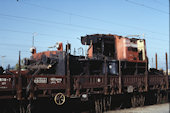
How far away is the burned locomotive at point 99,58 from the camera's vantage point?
11250mm

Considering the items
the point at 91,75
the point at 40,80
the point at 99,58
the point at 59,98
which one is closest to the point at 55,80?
the point at 40,80

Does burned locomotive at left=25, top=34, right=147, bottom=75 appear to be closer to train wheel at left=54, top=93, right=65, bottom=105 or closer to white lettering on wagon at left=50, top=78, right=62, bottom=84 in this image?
white lettering on wagon at left=50, top=78, right=62, bottom=84

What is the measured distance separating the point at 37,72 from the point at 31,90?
1410 millimetres

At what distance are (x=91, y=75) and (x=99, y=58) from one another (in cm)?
205

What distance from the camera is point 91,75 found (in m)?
11.7

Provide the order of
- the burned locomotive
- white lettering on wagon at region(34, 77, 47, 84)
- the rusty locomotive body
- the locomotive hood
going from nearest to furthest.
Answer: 1. the rusty locomotive body
2. white lettering on wagon at region(34, 77, 47, 84)
3. the burned locomotive
4. the locomotive hood

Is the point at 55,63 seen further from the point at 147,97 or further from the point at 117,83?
the point at 147,97

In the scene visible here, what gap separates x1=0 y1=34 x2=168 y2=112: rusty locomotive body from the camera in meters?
9.33

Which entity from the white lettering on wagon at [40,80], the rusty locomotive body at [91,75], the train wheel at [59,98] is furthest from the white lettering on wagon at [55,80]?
the train wheel at [59,98]

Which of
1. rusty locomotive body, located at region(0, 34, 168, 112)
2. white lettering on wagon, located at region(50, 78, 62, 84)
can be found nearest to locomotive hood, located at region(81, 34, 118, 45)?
rusty locomotive body, located at region(0, 34, 168, 112)

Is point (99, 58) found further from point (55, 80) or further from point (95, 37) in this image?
point (55, 80)

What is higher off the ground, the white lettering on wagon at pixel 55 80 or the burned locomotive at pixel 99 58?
the burned locomotive at pixel 99 58

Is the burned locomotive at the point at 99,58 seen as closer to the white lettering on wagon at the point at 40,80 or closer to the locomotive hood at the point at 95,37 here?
the locomotive hood at the point at 95,37

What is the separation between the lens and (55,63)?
37.0ft
